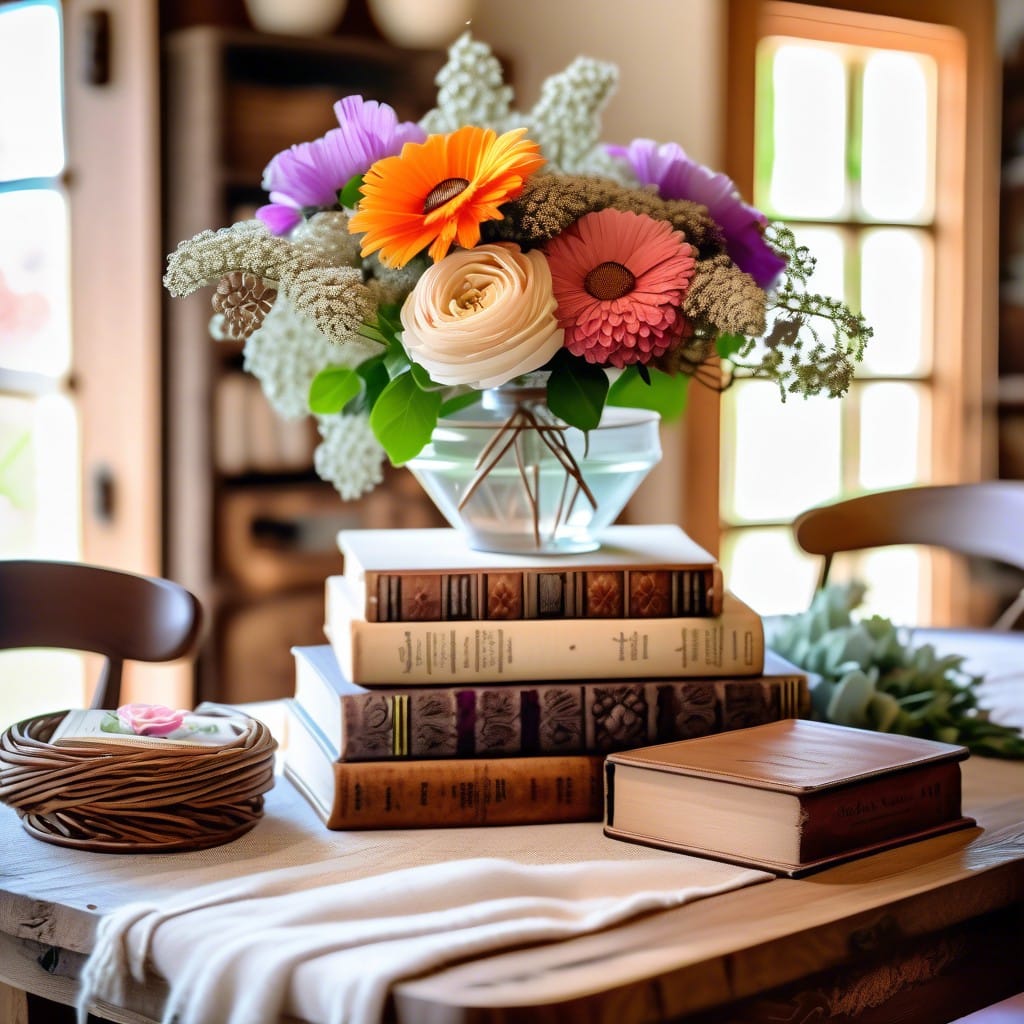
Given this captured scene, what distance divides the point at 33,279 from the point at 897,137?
6.40 ft

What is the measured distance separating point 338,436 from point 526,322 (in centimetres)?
47

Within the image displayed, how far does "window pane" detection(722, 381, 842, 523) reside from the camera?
3025 mm

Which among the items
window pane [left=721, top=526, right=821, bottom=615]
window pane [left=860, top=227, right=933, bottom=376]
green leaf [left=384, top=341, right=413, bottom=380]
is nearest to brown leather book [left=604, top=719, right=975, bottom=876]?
green leaf [left=384, top=341, right=413, bottom=380]

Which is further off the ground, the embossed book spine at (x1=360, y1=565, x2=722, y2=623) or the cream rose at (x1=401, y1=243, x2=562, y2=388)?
the cream rose at (x1=401, y1=243, x2=562, y2=388)

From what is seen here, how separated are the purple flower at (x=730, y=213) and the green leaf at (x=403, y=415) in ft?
0.93

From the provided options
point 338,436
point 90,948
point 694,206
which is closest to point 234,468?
point 338,436

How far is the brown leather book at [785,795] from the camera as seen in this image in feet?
2.98

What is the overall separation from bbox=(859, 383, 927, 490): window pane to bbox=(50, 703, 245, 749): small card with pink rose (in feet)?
7.86

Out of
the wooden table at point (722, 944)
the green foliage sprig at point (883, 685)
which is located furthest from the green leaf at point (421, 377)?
the green foliage sprig at point (883, 685)

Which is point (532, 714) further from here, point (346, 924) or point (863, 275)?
point (863, 275)

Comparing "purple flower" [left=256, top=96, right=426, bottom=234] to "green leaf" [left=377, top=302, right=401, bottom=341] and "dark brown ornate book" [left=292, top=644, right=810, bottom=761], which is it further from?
"dark brown ornate book" [left=292, top=644, right=810, bottom=761]

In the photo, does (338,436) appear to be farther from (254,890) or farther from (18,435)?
(18,435)

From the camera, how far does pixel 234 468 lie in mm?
2438

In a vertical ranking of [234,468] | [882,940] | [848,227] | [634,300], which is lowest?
[882,940]
